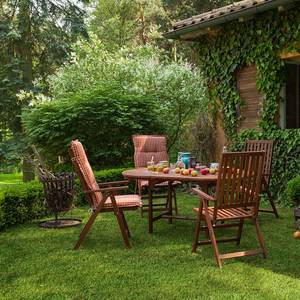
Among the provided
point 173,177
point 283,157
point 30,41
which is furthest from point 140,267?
point 30,41

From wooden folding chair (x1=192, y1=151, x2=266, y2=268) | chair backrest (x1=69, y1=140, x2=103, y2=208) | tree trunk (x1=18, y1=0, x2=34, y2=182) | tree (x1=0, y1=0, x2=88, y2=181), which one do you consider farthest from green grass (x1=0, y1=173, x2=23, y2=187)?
wooden folding chair (x1=192, y1=151, x2=266, y2=268)

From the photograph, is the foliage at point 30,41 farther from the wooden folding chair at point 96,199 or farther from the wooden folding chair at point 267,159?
the wooden folding chair at point 96,199

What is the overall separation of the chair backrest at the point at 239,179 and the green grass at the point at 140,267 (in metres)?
0.58

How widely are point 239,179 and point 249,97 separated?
443 cm

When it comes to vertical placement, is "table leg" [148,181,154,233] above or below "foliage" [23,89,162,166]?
below

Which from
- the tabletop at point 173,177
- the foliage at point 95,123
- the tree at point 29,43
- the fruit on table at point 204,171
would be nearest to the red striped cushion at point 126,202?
the tabletop at point 173,177

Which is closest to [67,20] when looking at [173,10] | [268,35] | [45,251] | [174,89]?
[173,10]

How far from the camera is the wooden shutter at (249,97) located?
7.96 m

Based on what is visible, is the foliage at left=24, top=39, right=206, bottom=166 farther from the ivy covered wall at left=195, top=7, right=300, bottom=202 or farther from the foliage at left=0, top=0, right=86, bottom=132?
the foliage at left=0, top=0, right=86, bottom=132

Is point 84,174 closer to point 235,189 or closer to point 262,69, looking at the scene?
point 235,189

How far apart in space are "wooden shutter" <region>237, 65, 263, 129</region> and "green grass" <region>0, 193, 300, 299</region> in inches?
116

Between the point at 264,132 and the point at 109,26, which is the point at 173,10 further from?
the point at 264,132

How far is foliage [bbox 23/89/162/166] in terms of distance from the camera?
857cm

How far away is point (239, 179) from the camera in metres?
4.00
